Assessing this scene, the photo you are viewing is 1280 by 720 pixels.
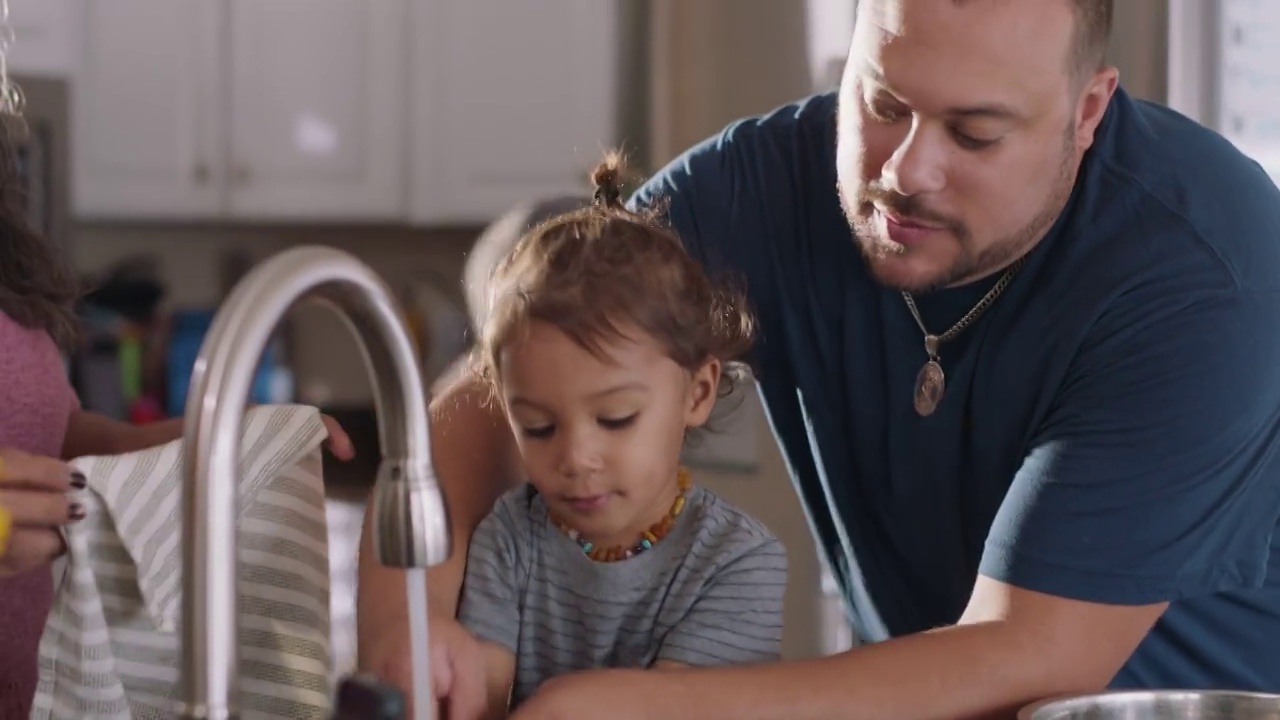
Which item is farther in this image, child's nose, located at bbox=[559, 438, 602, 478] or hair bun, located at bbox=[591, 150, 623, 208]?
hair bun, located at bbox=[591, 150, 623, 208]

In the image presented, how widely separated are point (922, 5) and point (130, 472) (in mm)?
723

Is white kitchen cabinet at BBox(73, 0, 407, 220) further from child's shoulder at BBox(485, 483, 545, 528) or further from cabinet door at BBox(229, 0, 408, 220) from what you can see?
child's shoulder at BBox(485, 483, 545, 528)

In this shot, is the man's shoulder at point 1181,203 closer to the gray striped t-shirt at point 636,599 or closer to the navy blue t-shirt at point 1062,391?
the navy blue t-shirt at point 1062,391

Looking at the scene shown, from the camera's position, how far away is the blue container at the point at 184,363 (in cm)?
409

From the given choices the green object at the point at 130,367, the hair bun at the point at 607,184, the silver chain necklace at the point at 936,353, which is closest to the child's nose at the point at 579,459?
the hair bun at the point at 607,184

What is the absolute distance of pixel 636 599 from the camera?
130 cm

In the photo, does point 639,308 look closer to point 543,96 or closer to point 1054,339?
point 1054,339

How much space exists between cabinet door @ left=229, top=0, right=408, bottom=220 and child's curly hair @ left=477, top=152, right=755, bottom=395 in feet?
9.54

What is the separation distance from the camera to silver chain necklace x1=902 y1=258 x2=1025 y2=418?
58.1 inches

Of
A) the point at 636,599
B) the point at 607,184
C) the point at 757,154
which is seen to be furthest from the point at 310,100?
the point at 636,599

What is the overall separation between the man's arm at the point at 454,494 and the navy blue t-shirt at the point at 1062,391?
251mm

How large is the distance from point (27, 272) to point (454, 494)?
0.39m

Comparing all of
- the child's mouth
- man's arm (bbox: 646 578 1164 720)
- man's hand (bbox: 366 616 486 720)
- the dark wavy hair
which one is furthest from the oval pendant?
the dark wavy hair

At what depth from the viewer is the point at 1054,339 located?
4.53 ft
